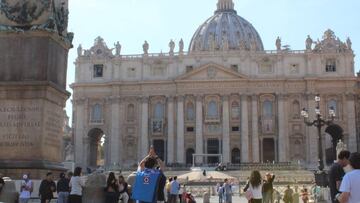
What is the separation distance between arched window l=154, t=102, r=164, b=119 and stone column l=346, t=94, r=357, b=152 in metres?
24.6

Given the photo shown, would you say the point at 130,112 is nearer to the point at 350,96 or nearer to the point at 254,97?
the point at 254,97

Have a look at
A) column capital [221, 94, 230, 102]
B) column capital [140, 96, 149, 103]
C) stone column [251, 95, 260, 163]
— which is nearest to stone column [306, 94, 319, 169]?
stone column [251, 95, 260, 163]

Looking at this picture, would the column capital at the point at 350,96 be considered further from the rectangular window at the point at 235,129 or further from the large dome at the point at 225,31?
the large dome at the point at 225,31

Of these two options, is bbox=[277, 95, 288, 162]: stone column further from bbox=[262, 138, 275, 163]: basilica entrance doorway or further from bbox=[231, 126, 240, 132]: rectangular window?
bbox=[231, 126, 240, 132]: rectangular window

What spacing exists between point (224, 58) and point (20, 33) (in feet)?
202

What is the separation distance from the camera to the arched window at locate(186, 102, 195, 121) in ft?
242

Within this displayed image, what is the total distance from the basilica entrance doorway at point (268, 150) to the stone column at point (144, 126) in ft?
51.7

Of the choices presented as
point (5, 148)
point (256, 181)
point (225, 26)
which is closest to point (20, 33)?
point (5, 148)

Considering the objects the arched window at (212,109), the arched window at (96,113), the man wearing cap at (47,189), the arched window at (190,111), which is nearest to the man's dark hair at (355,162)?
the man wearing cap at (47,189)

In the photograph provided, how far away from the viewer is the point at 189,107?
74.2 meters

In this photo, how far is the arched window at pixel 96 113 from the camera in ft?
249

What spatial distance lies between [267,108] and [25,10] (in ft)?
203

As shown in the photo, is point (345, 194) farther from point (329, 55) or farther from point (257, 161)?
point (329, 55)

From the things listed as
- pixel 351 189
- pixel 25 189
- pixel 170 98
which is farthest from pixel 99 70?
pixel 351 189
